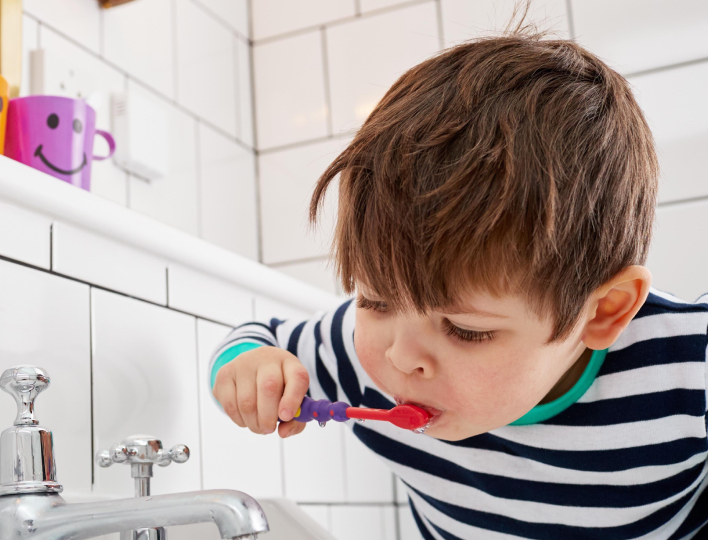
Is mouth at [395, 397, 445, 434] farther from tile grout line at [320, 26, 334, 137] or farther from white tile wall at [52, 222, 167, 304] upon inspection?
tile grout line at [320, 26, 334, 137]

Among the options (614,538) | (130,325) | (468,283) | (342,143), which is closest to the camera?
(468,283)

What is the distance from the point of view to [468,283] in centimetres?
60

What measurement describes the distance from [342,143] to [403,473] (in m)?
0.67

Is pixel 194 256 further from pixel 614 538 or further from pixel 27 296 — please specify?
pixel 614 538

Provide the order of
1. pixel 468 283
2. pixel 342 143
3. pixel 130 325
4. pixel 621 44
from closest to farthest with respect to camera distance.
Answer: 1. pixel 468 283
2. pixel 130 325
3. pixel 621 44
4. pixel 342 143

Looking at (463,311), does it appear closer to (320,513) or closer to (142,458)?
(142,458)

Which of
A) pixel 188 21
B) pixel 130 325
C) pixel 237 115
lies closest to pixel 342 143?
pixel 237 115

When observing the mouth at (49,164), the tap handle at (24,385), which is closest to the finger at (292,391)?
the tap handle at (24,385)

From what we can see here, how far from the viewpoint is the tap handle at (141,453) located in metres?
0.58

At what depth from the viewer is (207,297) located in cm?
86

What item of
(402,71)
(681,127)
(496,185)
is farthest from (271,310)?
(681,127)

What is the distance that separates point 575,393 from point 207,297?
16.0 inches

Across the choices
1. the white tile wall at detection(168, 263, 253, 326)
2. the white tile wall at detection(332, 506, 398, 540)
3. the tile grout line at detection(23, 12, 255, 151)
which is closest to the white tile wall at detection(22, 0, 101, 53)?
the tile grout line at detection(23, 12, 255, 151)

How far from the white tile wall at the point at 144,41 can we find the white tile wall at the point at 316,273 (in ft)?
1.21
